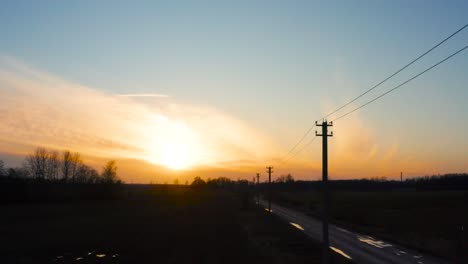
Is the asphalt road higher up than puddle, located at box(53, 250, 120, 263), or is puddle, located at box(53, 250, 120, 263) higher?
the asphalt road

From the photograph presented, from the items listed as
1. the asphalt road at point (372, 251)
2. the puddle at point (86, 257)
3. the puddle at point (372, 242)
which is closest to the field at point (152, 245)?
the puddle at point (86, 257)

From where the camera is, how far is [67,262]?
28656 millimetres

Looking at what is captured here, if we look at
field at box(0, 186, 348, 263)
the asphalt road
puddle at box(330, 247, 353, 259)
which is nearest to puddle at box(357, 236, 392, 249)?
the asphalt road

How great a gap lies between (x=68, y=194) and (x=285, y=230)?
88.4 m

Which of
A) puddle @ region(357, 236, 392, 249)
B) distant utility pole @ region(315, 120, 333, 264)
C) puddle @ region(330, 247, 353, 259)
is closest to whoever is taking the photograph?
distant utility pole @ region(315, 120, 333, 264)

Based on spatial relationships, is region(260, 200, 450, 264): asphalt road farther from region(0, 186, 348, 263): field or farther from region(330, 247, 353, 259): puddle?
region(0, 186, 348, 263): field

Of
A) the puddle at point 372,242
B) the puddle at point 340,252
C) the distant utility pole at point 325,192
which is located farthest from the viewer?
the puddle at point 372,242

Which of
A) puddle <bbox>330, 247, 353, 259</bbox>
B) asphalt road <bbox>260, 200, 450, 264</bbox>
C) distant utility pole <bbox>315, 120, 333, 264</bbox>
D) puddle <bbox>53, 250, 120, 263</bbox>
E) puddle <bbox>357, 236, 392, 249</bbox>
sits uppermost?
distant utility pole <bbox>315, 120, 333, 264</bbox>

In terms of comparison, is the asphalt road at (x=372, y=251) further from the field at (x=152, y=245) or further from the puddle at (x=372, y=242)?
the field at (x=152, y=245)

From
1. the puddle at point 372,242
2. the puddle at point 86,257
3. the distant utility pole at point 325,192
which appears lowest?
the puddle at point 86,257

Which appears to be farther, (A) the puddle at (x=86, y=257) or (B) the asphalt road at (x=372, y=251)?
(A) the puddle at (x=86, y=257)

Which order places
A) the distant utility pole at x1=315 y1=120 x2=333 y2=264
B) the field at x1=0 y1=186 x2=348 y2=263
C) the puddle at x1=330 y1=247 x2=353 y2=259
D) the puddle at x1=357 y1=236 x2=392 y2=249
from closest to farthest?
the distant utility pole at x1=315 y1=120 x2=333 y2=264, the field at x1=0 y1=186 x2=348 y2=263, the puddle at x1=330 y1=247 x2=353 y2=259, the puddle at x1=357 y1=236 x2=392 y2=249

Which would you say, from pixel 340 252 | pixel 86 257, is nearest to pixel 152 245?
pixel 86 257

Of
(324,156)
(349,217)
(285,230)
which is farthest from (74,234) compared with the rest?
(349,217)
